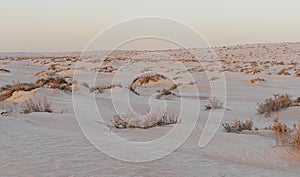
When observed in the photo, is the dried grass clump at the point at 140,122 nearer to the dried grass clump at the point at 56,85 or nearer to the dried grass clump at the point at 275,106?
the dried grass clump at the point at 275,106

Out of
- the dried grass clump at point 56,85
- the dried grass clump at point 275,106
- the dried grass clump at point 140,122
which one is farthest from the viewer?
the dried grass clump at point 56,85

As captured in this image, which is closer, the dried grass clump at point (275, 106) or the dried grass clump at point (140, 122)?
the dried grass clump at point (140, 122)

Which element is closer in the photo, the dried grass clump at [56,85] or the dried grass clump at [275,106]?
the dried grass clump at [275,106]

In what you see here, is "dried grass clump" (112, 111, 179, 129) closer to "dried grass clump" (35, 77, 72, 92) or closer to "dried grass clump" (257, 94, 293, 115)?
"dried grass clump" (257, 94, 293, 115)

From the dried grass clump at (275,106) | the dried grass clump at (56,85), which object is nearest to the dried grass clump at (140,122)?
the dried grass clump at (275,106)

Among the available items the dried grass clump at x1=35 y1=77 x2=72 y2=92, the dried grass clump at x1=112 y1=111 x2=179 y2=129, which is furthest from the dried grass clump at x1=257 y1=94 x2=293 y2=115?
the dried grass clump at x1=35 y1=77 x2=72 y2=92

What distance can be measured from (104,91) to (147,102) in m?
3.75

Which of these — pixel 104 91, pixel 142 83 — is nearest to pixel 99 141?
pixel 104 91

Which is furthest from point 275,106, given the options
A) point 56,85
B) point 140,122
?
point 56,85

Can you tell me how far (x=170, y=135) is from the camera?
7.51 meters

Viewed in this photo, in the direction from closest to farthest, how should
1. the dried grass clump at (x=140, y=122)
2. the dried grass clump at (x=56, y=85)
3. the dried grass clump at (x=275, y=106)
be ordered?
the dried grass clump at (x=140, y=122) < the dried grass clump at (x=275, y=106) < the dried grass clump at (x=56, y=85)

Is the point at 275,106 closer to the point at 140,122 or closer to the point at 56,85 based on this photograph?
the point at 140,122

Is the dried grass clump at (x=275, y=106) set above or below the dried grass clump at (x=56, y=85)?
below

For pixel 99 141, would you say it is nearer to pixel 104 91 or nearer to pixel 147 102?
pixel 147 102
